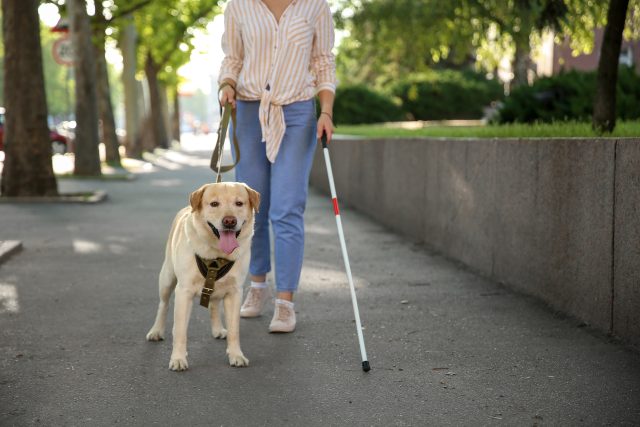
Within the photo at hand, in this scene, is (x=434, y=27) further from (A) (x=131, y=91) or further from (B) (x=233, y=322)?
(A) (x=131, y=91)

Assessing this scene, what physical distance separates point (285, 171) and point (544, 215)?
1.86m

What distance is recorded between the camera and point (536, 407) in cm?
430

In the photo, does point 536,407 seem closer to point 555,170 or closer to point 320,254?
point 555,170

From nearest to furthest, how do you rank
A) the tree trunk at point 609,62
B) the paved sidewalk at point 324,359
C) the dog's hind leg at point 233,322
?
the paved sidewalk at point 324,359 → the dog's hind leg at point 233,322 → the tree trunk at point 609,62

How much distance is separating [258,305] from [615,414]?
9.15 feet

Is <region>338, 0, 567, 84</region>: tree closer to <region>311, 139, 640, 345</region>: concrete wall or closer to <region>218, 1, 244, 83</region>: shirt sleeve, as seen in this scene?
<region>311, 139, 640, 345</region>: concrete wall

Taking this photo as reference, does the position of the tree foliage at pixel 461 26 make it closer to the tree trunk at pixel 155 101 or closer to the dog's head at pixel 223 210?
the dog's head at pixel 223 210

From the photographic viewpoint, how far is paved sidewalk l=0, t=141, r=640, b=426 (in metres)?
4.24

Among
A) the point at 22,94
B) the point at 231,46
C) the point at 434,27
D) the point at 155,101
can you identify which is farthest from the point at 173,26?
the point at 231,46

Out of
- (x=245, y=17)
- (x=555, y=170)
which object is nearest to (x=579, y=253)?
(x=555, y=170)

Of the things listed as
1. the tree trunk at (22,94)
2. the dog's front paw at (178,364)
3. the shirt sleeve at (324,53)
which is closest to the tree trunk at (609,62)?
the shirt sleeve at (324,53)

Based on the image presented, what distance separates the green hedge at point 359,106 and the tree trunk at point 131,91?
759cm

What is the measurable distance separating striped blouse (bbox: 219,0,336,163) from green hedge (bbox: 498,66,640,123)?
32.9 ft

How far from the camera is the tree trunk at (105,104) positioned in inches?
1022
